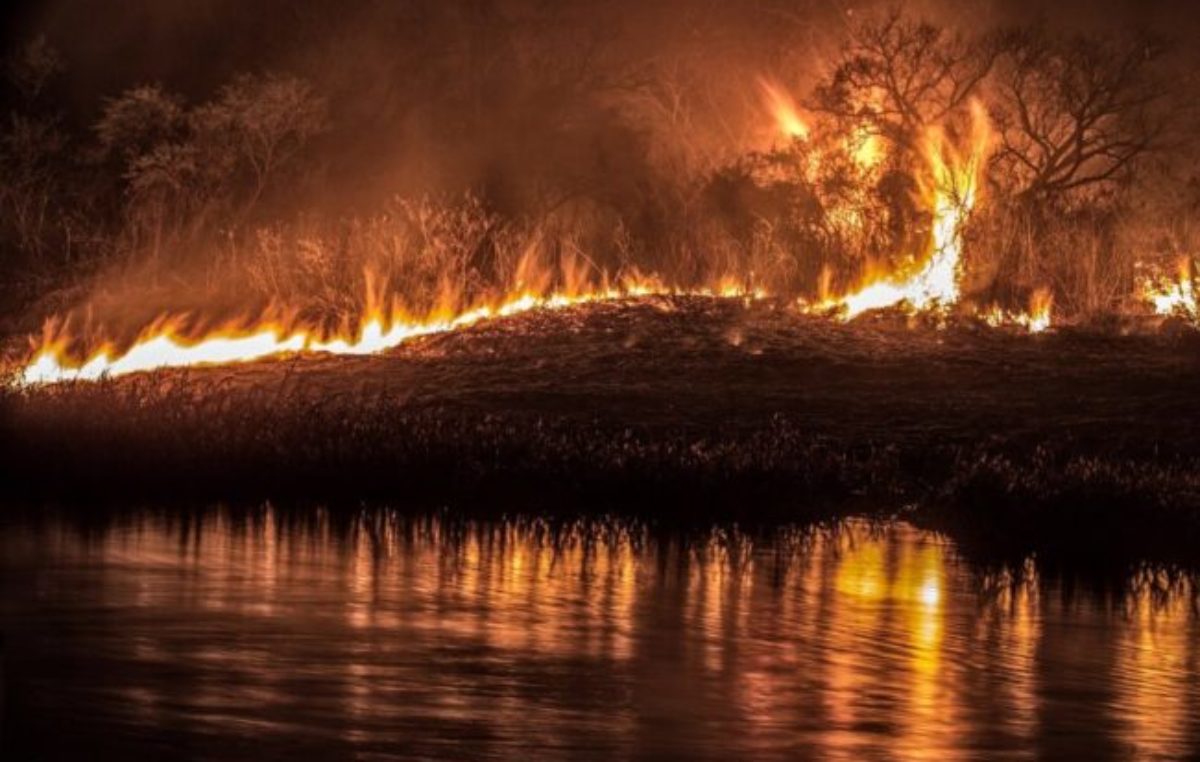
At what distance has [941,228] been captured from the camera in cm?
2777

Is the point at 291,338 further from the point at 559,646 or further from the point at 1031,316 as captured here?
the point at 559,646

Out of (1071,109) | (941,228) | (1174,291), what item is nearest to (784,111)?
(1071,109)

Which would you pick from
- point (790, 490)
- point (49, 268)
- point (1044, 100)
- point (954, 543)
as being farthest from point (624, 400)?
point (49, 268)

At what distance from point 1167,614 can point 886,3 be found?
1922 cm

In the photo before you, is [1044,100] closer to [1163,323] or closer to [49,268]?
[1163,323]

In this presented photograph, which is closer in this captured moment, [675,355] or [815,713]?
[815,713]

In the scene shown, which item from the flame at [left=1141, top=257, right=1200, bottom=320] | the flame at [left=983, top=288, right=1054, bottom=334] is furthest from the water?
the flame at [left=1141, top=257, right=1200, bottom=320]

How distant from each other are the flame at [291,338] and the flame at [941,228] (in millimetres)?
1340

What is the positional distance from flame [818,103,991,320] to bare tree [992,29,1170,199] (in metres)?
0.46

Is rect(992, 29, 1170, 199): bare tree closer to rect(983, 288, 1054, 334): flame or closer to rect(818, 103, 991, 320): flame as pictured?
rect(818, 103, 991, 320): flame

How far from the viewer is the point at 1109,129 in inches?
1232

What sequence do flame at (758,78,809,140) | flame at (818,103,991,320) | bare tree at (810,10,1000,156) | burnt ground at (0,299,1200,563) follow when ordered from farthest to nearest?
flame at (758,78,809,140) < bare tree at (810,10,1000,156) < flame at (818,103,991,320) < burnt ground at (0,299,1200,563)

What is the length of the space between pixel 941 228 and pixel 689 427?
7.41 metres

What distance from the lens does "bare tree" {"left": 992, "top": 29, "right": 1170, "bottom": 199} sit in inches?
1137
